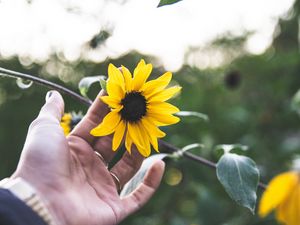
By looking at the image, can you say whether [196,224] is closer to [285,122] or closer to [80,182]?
[285,122]

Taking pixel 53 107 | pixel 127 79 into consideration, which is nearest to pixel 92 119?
pixel 53 107

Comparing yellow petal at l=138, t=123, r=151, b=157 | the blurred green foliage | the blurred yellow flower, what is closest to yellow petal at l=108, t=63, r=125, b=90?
yellow petal at l=138, t=123, r=151, b=157

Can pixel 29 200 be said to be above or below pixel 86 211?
above

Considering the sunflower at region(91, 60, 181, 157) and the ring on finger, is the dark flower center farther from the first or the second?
the ring on finger

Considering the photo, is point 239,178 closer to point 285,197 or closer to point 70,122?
point 285,197

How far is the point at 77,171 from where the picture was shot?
3.30ft

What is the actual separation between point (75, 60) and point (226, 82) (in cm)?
99

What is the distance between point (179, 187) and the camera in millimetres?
2352

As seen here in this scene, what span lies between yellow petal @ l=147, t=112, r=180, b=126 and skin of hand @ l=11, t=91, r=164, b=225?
14 cm

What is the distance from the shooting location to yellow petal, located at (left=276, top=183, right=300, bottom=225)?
56cm

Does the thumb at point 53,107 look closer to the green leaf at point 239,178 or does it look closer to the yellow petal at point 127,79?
the yellow petal at point 127,79

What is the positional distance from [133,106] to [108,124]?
61 mm

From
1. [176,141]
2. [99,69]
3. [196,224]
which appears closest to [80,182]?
[176,141]

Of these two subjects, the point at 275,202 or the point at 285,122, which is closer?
the point at 275,202
